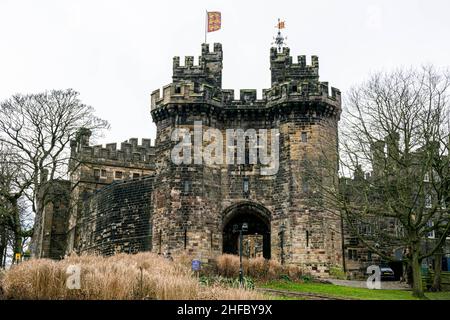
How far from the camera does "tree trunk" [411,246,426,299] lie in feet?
73.4

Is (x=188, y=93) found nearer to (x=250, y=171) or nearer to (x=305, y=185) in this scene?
(x=250, y=171)

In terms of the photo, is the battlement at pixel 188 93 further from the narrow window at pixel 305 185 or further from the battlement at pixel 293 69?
the narrow window at pixel 305 185

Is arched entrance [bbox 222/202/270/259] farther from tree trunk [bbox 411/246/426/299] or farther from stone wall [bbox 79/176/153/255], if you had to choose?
tree trunk [bbox 411/246/426/299]

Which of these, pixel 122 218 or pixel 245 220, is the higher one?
pixel 122 218

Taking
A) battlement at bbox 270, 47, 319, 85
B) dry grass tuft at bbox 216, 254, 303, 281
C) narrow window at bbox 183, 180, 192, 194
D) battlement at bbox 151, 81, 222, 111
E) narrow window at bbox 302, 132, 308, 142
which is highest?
battlement at bbox 270, 47, 319, 85

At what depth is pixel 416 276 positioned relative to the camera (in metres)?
22.8

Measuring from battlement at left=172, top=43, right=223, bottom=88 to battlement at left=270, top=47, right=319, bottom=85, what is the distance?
318cm

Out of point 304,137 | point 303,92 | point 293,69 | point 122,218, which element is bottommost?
point 122,218

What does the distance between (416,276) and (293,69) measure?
14.8m

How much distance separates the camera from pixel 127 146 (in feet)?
159

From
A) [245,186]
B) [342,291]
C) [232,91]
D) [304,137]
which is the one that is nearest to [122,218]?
[245,186]

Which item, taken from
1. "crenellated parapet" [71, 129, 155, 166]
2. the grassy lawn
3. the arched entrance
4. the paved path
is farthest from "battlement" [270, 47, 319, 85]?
"crenellated parapet" [71, 129, 155, 166]
